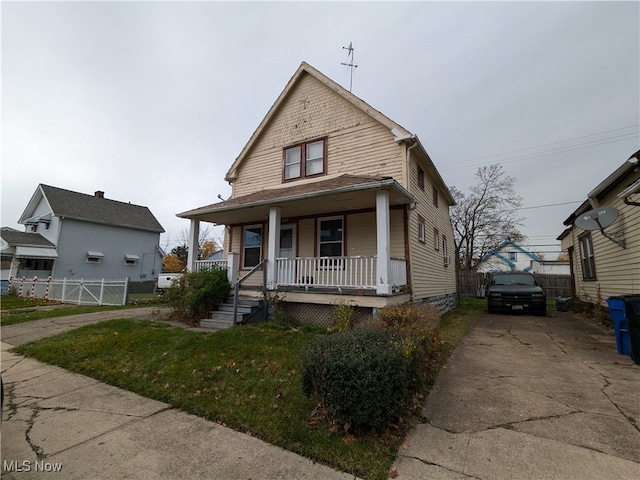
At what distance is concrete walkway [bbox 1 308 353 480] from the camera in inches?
98.3

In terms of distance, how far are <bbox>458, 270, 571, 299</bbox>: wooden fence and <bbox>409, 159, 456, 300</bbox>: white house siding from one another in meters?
7.69

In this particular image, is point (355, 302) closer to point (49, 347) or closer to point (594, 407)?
point (594, 407)

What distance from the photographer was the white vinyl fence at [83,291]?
14008 mm

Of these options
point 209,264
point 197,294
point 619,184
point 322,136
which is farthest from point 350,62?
point 197,294

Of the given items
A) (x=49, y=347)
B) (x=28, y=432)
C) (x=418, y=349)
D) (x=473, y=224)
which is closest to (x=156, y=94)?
(x=49, y=347)

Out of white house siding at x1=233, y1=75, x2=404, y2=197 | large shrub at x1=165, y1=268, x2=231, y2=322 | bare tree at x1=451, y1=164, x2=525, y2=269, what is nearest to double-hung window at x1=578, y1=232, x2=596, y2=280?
white house siding at x1=233, y1=75, x2=404, y2=197

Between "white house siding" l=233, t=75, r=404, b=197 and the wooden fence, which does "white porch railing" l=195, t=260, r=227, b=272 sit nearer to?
"white house siding" l=233, t=75, r=404, b=197

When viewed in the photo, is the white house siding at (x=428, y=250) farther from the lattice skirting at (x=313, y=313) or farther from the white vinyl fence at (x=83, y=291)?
the white vinyl fence at (x=83, y=291)

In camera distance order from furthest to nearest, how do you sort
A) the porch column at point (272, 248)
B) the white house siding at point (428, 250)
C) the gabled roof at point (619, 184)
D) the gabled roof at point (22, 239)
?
1. the gabled roof at point (22, 239)
2. the white house siding at point (428, 250)
3. the porch column at point (272, 248)
4. the gabled roof at point (619, 184)

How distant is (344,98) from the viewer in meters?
10.8

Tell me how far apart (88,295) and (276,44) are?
1474 cm

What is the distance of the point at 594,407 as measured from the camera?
3645 millimetres

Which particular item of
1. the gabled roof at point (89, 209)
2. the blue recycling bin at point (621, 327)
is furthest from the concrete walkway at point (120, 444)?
the gabled roof at point (89, 209)

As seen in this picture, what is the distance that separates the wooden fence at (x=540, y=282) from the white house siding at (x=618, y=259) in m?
9.97
